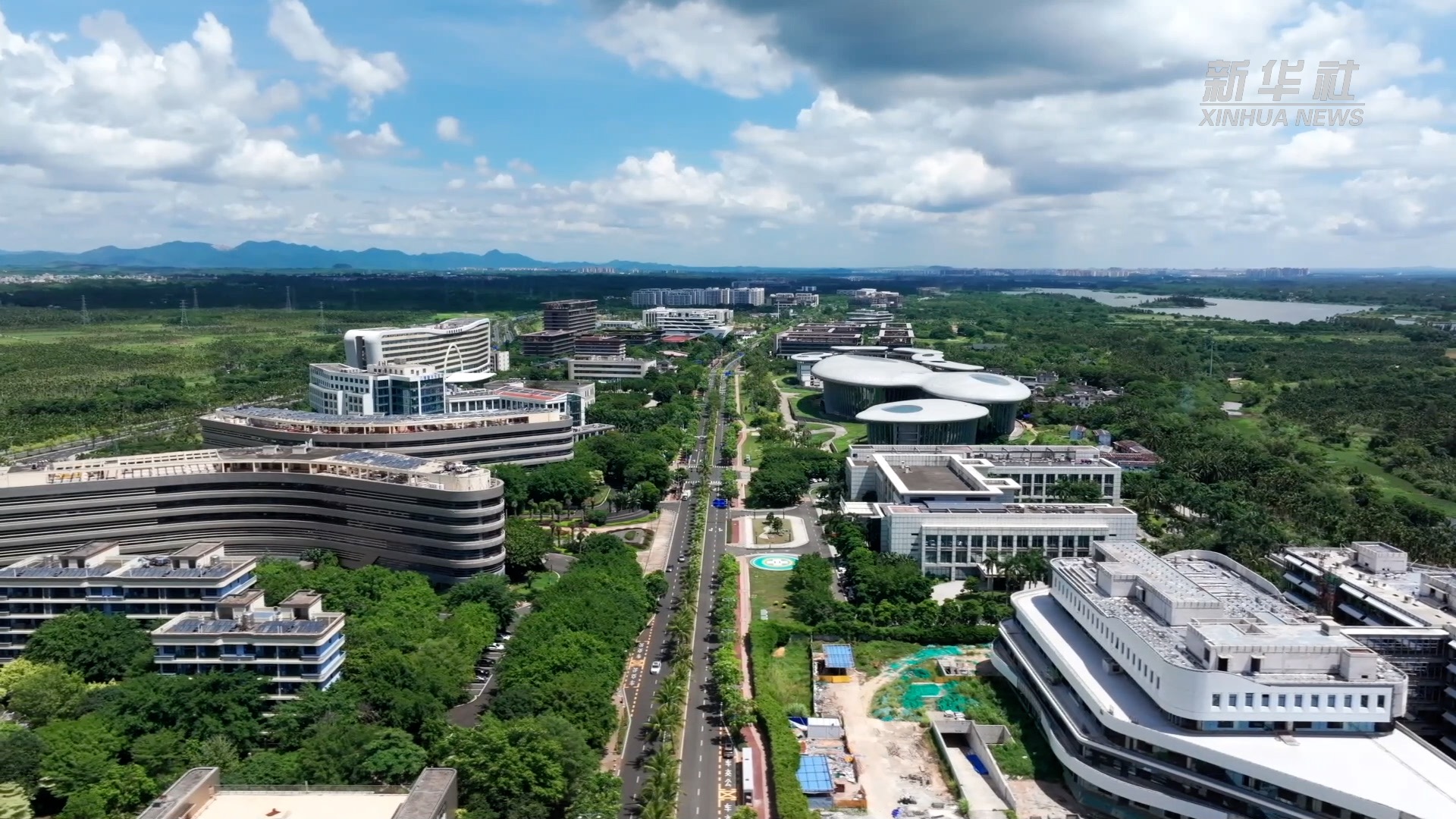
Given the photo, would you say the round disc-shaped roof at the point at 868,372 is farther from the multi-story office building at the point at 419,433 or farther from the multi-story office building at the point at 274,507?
the multi-story office building at the point at 274,507

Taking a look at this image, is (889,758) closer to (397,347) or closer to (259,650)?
(259,650)

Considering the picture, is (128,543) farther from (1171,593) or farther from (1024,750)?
(1171,593)

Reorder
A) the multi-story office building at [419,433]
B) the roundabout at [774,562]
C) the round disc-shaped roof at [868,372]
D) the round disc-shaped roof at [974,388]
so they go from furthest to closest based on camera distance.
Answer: the round disc-shaped roof at [868,372], the round disc-shaped roof at [974,388], the multi-story office building at [419,433], the roundabout at [774,562]

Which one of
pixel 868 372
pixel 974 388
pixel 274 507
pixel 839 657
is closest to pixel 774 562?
pixel 839 657

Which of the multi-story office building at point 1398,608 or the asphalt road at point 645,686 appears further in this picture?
the multi-story office building at point 1398,608

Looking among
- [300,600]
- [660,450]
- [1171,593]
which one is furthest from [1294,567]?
[660,450]

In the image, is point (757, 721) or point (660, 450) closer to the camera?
point (757, 721)

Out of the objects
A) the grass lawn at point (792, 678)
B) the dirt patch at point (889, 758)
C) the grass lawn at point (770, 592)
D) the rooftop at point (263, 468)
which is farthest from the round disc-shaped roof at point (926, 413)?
the dirt patch at point (889, 758)
